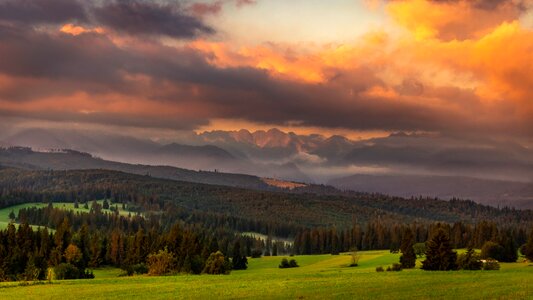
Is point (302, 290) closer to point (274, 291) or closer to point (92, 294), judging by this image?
point (274, 291)

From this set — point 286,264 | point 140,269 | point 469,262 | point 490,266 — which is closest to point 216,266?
point 140,269

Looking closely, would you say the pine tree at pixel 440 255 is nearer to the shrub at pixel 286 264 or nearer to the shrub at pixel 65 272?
the shrub at pixel 286 264

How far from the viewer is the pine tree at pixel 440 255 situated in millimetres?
111812

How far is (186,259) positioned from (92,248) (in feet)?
133

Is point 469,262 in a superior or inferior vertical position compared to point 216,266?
superior

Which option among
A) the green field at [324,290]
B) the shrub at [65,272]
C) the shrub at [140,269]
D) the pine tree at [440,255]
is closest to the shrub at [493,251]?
the pine tree at [440,255]

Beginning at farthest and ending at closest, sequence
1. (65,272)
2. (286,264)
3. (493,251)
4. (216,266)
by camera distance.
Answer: (286,264) < (493,251) < (216,266) < (65,272)

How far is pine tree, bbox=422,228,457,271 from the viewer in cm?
11181

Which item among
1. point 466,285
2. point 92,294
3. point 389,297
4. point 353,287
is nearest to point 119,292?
point 92,294

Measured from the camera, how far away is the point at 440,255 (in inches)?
4429

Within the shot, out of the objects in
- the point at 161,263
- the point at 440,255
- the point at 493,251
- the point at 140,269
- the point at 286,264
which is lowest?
the point at 140,269

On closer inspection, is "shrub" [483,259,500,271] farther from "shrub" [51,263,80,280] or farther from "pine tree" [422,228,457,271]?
"shrub" [51,263,80,280]

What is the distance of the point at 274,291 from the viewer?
7150 centimetres

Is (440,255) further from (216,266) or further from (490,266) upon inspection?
(216,266)
